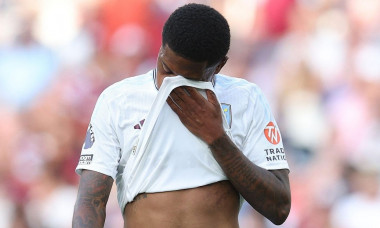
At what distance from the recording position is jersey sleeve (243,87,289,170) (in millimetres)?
3135

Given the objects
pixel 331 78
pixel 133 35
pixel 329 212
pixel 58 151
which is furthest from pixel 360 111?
pixel 58 151

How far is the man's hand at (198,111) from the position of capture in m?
2.94

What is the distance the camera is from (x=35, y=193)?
22.2ft

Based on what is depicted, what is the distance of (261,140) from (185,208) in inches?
→ 16.9

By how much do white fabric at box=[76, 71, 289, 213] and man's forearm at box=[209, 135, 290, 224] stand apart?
0.07m

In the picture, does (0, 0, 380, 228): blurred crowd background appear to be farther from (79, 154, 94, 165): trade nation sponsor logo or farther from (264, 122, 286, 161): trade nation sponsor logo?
(79, 154, 94, 165): trade nation sponsor logo

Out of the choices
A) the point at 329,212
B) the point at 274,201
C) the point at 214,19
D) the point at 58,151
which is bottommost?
the point at 329,212

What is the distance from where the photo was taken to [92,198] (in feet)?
9.94

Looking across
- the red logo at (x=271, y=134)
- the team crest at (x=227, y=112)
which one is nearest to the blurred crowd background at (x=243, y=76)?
the red logo at (x=271, y=134)

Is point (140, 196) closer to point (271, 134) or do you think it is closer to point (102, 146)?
point (102, 146)

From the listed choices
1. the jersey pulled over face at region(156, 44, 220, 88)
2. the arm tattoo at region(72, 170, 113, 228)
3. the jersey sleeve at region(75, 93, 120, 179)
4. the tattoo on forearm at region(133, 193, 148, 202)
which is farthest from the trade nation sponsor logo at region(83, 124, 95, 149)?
the jersey pulled over face at region(156, 44, 220, 88)

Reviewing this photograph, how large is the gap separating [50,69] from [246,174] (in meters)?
4.37

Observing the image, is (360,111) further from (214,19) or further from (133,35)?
(214,19)

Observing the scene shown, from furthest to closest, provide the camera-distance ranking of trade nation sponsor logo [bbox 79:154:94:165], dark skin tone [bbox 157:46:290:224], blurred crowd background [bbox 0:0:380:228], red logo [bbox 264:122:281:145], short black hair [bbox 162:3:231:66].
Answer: blurred crowd background [bbox 0:0:380:228]
red logo [bbox 264:122:281:145]
trade nation sponsor logo [bbox 79:154:94:165]
dark skin tone [bbox 157:46:290:224]
short black hair [bbox 162:3:231:66]
